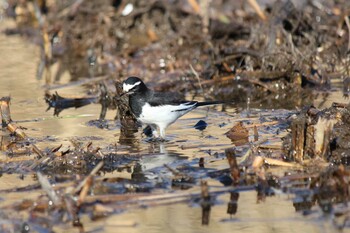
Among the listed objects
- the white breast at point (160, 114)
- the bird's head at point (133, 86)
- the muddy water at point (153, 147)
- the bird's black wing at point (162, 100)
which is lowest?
the muddy water at point (153, 147)

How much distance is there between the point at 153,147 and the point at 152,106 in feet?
1.47

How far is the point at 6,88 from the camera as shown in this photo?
36.8ft

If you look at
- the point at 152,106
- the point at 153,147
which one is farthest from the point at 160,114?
the point at 153,147

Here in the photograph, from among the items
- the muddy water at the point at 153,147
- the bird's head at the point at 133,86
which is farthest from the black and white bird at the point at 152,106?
the muddy water at the point at 153,147

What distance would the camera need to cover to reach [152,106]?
802cm

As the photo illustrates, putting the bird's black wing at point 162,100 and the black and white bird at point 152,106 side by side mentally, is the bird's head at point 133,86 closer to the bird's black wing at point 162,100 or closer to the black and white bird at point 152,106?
the black and white bird at point 152,106

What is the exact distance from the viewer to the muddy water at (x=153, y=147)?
5.50 m

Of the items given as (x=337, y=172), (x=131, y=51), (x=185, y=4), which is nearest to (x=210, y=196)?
(x=337, y=172)

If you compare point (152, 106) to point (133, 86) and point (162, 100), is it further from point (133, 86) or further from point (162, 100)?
point (133, 86)

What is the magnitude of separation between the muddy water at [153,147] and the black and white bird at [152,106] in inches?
9.5

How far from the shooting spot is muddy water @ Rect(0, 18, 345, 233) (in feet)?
18.0

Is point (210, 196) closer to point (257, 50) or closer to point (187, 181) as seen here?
point (187, 181)

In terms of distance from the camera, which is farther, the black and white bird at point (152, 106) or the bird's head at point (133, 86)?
the bird's head at point (133, 86)

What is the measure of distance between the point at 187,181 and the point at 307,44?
5663 millimetres
